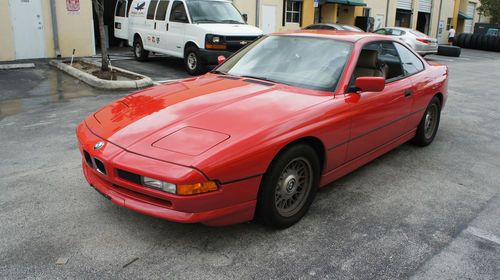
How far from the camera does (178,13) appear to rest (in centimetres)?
1114

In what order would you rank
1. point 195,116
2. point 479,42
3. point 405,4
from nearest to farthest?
point 195,116 < point 479,42 < point 405,4

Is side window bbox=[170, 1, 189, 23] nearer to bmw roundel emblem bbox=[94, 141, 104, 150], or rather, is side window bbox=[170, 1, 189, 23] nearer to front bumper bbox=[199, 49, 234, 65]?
front bumper bbox=[199, 49, 234, 65]

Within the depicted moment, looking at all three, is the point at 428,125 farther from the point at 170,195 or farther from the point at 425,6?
the point at 425,6

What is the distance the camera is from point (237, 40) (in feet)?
34.7

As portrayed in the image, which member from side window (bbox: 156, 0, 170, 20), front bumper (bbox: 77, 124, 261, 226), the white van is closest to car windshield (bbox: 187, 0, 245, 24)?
the white van

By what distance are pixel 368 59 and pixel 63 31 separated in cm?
1179

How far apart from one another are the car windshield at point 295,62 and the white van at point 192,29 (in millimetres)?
5926

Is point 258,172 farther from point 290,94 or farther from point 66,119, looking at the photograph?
point 66,119

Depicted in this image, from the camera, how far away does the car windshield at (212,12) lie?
11008mm

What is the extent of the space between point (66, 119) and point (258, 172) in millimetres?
4603

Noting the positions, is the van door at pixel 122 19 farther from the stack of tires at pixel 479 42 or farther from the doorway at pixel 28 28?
the stack of tires at pixel 479 42

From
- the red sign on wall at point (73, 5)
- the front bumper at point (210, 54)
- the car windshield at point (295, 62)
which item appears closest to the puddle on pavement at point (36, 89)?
the front bumper at point (210, 54)

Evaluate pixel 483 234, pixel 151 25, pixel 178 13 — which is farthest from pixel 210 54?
pixel 483 234

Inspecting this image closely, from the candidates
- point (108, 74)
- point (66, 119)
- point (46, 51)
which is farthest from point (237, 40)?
point (46, 51)
